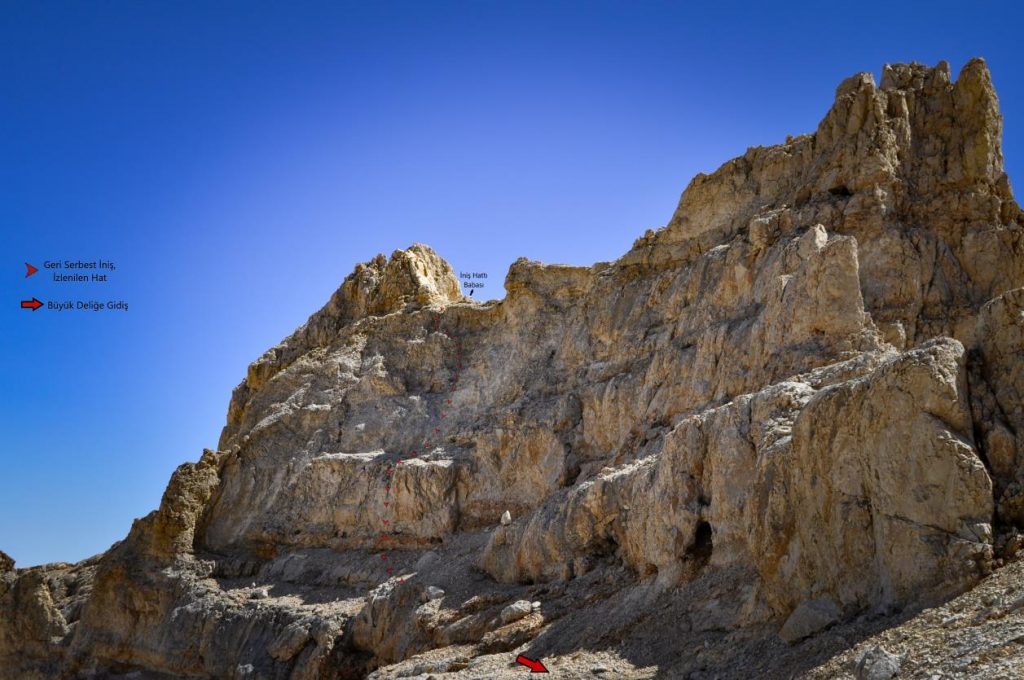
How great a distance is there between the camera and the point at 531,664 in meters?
23.6

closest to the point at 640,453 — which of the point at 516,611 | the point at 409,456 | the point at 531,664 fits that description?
the point at 516,611

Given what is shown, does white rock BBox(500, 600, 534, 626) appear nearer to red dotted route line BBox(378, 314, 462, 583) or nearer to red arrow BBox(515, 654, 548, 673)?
red arrow BBox(515, 654, 548, 673)

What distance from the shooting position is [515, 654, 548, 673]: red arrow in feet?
75.1

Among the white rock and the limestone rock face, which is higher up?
the limestone rock face

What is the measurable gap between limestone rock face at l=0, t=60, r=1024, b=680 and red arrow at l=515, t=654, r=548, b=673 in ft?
1.79

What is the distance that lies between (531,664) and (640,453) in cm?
991

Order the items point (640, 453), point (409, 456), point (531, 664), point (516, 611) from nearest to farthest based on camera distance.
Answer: point (531, 664) → point (516, 611) → point (640, 453) → point (409, 456)

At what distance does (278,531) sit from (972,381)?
33.0m

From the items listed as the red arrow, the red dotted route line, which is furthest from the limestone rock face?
the red arrow

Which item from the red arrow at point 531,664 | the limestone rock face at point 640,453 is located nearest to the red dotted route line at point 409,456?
the limestone rock face at point 640,453

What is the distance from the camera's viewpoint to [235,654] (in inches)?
1433

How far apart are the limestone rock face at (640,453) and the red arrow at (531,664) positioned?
0.54 metres

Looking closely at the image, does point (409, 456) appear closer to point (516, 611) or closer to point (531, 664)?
point (516, 611)

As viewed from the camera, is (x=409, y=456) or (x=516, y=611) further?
(x=409, y=456)
